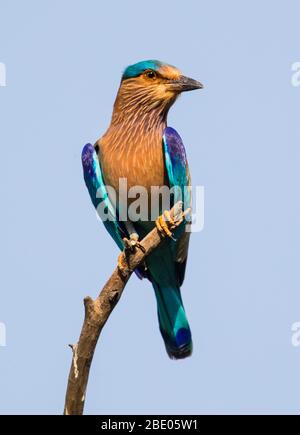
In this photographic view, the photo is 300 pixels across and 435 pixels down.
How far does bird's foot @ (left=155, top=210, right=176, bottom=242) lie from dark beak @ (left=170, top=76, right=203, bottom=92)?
1740mm

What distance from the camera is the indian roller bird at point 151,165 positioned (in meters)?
9.97

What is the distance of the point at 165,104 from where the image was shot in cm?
1046

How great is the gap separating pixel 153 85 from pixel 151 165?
1.01 meters

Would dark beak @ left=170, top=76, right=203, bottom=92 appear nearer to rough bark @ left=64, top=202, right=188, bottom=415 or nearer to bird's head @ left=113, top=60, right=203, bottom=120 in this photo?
bird's head @ left=113, top=60, right=203, bottom=120

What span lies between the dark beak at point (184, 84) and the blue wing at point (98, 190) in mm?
1102

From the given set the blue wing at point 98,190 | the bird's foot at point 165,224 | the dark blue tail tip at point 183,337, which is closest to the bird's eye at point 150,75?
the blue wing at point 98,190

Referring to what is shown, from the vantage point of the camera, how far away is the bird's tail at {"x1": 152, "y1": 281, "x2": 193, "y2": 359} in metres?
10.1

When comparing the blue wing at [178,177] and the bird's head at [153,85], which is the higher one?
the bird's head at [153,85]

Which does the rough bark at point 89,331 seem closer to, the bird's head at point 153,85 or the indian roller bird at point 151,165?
the indian roller bird at point 151,165

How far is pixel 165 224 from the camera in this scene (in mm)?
9008
